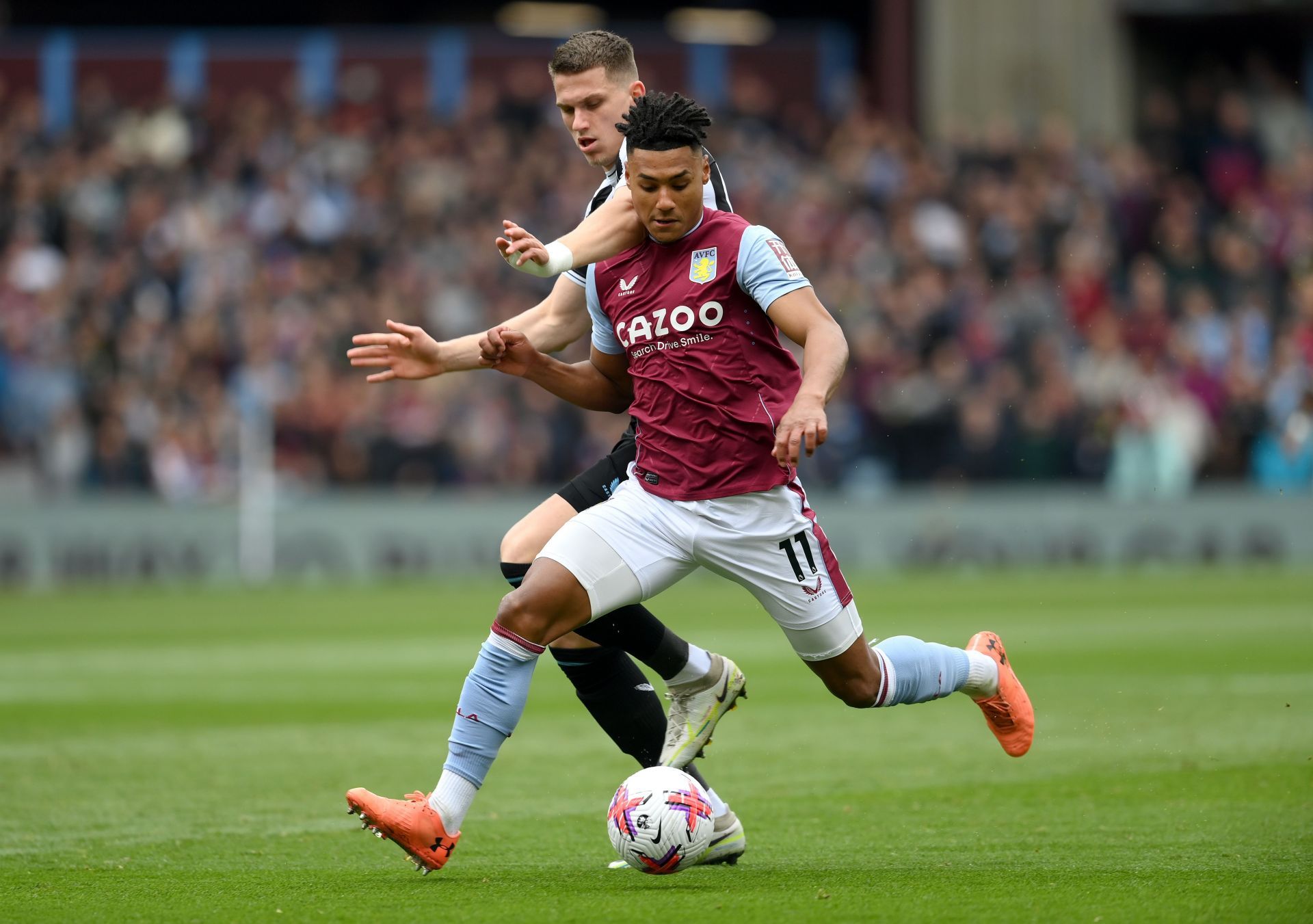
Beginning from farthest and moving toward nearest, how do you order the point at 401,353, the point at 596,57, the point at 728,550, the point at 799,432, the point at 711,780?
the point at 711,780
the point at 596,57
the point at 401,353
the point at 728,550
the point at 799,432

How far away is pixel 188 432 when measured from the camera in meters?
21.2

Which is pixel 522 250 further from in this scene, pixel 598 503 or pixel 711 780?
pixel 711 780

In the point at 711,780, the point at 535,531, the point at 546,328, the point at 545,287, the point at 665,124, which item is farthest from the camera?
the point at 545,287

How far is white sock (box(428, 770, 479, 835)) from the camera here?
583 cm

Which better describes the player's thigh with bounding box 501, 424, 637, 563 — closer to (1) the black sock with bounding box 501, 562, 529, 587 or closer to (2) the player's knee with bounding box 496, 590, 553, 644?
(1) the black sock with bounding box 501, 562, 529, 587

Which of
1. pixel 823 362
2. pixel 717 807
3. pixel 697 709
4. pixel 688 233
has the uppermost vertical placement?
pixel 688 233

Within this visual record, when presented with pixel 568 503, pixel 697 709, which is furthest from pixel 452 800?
pixel 568 503

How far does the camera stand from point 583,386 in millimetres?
6699

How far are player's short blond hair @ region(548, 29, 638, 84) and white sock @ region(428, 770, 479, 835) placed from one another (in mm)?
2486

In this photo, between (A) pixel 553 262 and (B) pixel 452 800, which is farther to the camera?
(A) pixel 553 262

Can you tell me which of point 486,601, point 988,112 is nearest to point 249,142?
point 486,601

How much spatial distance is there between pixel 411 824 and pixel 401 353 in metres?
1.62

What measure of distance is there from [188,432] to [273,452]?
1.02m

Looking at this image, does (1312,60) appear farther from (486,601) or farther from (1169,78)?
(486,601)
